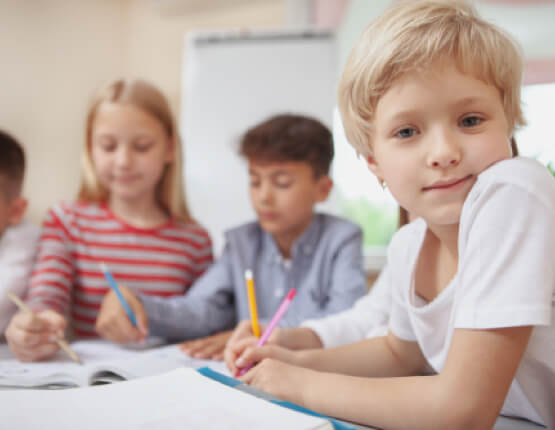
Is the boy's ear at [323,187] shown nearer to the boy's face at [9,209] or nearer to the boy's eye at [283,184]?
the boy's eye at [283,184]

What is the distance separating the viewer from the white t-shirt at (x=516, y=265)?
0.42m

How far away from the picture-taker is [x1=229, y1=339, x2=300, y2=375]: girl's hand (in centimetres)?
62

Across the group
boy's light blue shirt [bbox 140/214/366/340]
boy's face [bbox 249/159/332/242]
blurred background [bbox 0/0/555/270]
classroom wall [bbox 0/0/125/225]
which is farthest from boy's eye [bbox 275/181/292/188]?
classroom wall [bbox 0/0/125/225]

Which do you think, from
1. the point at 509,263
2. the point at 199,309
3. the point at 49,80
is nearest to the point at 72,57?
the point at 49,80

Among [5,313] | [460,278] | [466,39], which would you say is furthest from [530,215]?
[5,313]

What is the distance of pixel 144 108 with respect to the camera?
3.84ft

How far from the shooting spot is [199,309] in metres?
1.03

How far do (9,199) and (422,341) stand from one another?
0.89 m

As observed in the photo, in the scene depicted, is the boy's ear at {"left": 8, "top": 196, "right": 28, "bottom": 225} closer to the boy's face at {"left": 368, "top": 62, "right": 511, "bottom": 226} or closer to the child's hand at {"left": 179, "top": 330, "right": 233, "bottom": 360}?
the child's hand at {"left": 179, "top": 330, "right": 233, "bottom": 360}

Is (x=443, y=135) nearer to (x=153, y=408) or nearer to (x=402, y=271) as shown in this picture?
(x=402, y=271)

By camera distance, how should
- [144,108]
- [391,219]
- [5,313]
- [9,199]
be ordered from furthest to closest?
[391,219] < [144,108] < [9,199] < [5,313]

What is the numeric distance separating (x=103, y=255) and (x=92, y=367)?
588mm

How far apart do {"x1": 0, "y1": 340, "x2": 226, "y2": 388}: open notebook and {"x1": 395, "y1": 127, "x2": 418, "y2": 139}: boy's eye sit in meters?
0.41

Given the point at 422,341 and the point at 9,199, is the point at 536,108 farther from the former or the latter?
the point at 9,199
